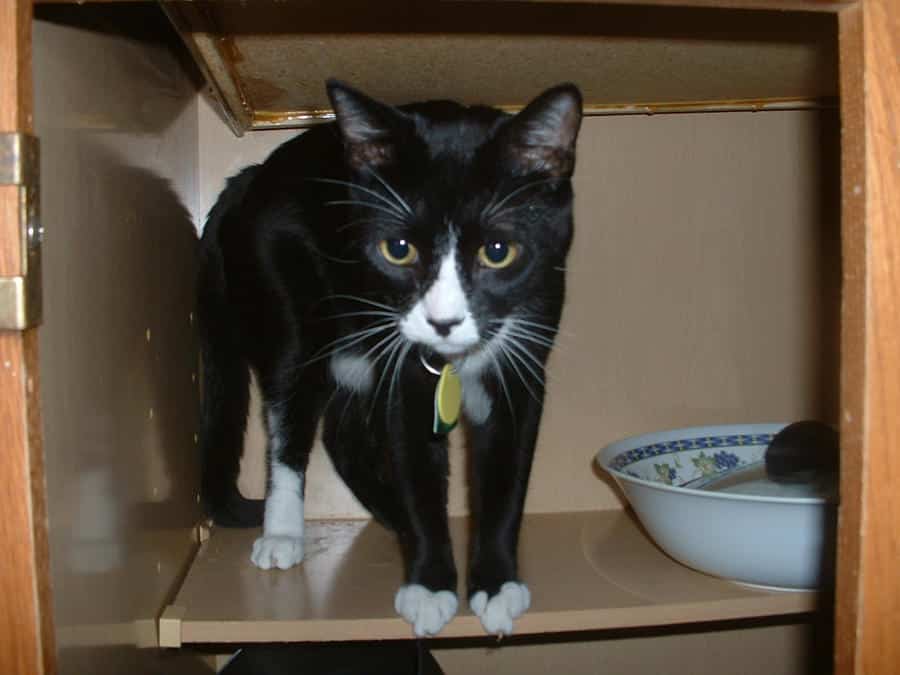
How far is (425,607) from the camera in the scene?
3.25 ft

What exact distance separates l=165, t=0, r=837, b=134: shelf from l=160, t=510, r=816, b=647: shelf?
25.3 inches

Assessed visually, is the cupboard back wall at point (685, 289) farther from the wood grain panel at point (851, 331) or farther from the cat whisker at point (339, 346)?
the wood grain panel at point (851, 331)

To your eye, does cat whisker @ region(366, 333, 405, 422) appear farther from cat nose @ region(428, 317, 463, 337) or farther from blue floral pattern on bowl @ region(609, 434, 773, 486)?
blue floral pattern on bowl @ region(609, 434, 773, 486)

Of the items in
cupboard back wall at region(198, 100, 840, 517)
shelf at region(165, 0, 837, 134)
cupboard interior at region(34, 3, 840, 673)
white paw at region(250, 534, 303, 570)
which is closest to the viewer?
shelf at region(165, 0, 837, 134)

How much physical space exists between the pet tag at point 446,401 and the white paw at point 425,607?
7.7 inches

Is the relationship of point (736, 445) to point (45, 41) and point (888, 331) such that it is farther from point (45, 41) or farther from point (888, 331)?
point (45, 41)

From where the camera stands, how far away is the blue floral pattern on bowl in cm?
132

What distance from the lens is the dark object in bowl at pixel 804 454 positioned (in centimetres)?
119

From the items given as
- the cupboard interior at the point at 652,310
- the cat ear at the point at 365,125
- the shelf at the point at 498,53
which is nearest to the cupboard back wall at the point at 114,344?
the cupboard interior at the point at 652,310

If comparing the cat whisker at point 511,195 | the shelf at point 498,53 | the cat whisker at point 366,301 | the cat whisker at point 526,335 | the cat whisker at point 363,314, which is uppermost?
the shelf at point 498,53

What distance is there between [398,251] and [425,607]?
0.40 meters

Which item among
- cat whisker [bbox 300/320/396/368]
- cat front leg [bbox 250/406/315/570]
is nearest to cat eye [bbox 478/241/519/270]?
cat whisker [bbox 300/320/396/368]

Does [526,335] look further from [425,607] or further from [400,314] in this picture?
[425,607]

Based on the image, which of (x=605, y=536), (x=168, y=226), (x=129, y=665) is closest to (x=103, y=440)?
(x=129, y=665)
